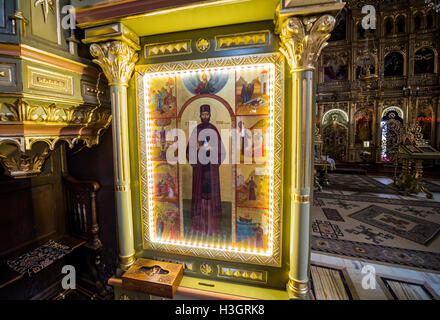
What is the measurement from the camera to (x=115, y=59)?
6.64 feet

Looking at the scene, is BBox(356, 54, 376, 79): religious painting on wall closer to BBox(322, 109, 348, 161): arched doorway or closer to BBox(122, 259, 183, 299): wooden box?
BBox(322, 109, 348, 161): arched doorway

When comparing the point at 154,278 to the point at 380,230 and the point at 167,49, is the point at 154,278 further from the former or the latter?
the point at 380,230

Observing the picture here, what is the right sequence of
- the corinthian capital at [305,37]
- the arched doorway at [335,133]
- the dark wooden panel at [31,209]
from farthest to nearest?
the arched doorway at [335,133] → the dark wooden panel at [31,209] → the corinthian capital at [305,37]

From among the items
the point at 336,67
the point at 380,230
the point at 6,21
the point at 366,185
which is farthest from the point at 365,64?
the point at 6,21

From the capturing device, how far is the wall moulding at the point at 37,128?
5.64ft

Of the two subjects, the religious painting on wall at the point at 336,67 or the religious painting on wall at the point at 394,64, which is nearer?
the religious painting on wall at the point at 394,64

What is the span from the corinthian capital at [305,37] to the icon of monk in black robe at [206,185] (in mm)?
940

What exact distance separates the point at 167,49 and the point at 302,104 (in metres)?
1.57

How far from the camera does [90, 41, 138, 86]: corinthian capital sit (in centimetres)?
199

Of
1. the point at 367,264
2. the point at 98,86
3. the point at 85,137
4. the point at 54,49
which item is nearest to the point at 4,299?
the point at 85,137

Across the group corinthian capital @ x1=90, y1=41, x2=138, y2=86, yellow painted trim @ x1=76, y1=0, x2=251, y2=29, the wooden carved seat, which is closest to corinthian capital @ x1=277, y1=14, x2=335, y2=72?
yellow painted trim @ x1=76, y1=0, x2=251, y2=29

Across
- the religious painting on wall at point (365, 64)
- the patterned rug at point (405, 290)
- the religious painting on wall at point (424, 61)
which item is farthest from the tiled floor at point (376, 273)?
the religious painting on wall at point (424, 61)

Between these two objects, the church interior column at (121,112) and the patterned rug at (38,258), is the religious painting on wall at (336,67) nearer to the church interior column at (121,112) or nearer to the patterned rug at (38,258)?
the church interior column at (121,112)

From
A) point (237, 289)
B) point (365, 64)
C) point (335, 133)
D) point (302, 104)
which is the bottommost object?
point (237, 289)
